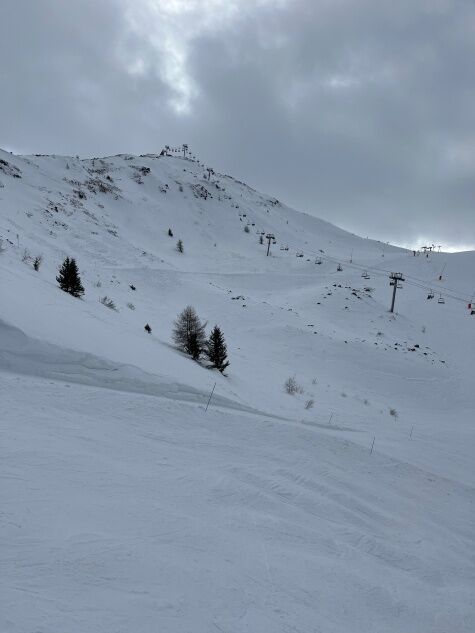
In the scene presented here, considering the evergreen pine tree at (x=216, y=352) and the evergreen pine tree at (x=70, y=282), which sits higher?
the evergreen pine tree at (x=70, y=282)

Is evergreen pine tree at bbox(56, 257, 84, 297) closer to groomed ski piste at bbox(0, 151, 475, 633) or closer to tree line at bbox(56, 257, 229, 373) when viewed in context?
tree line at bbox(56, 257, 229, 373)

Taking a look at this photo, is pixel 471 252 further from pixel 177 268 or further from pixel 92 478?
A: pixel 92 478

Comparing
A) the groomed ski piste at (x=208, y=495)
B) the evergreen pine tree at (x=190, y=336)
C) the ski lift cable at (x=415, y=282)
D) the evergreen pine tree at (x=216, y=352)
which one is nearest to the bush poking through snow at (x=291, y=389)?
the groomed ski piste at (x=208, y=495)

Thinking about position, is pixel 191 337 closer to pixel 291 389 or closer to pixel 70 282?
pixel 291 389

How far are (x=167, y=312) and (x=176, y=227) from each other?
36487 millimetres

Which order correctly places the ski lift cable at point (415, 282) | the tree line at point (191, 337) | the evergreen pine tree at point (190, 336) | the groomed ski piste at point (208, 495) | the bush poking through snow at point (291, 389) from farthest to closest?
the ski lift cable at point (415, 282) < the evergreen pine tree at point (190, 336) < the tree line at point (191, 337) < the bush poking through snow at point (291, 389) < the groomed ski piste at point (208, 495)

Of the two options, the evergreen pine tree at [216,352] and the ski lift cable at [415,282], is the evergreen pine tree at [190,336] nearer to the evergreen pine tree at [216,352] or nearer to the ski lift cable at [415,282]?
the evergreen pine tree at [216,352]

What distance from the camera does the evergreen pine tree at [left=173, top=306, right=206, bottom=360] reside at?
17812 mm

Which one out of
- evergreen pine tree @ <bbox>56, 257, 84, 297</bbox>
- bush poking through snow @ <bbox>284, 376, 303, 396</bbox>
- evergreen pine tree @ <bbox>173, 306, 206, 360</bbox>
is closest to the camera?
bush poking through snow @ <bbox>284, 376, 303, 396</bbox>

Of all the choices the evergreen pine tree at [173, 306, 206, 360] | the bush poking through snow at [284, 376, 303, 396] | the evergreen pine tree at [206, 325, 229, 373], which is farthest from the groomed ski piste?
the evergreen pine tree at [173, 306, 206, 360]

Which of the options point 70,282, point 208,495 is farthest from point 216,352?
point 208,495

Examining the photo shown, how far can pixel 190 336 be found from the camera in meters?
18.1

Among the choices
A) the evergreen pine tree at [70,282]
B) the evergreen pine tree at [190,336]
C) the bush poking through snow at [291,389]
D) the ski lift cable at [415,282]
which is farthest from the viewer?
the ski lift cable at [415,282]

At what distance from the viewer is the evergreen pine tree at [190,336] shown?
17.8m
